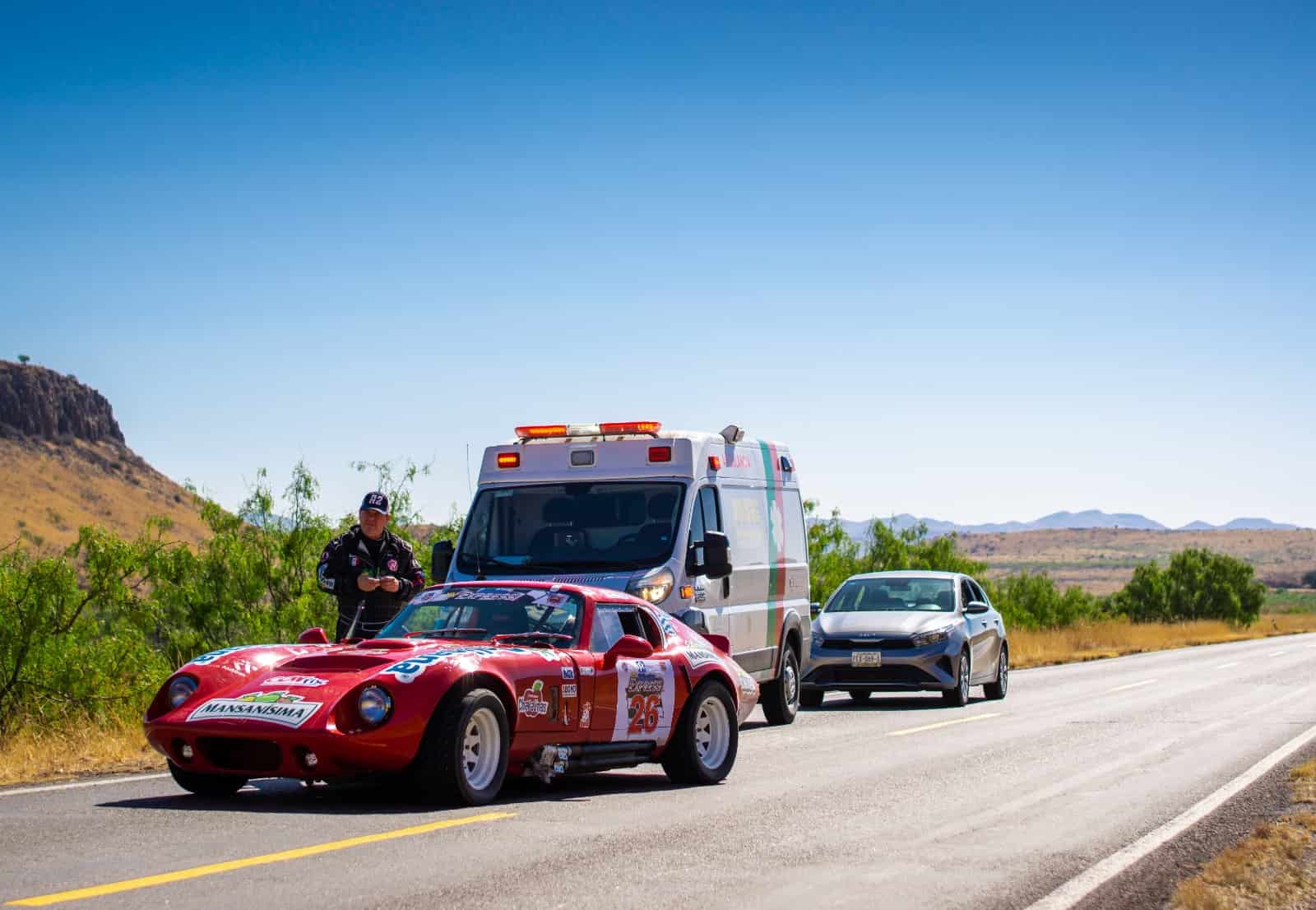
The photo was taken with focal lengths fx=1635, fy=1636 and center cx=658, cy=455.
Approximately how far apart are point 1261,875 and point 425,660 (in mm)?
4475

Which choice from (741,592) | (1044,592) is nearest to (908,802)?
(741,592)

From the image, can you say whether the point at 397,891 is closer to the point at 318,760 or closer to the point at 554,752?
the point at 318,760

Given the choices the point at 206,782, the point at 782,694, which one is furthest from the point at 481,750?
the point at 782,694

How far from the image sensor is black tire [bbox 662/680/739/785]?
1098 cm

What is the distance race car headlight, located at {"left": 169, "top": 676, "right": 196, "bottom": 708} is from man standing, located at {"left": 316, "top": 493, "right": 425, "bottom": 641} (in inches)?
145

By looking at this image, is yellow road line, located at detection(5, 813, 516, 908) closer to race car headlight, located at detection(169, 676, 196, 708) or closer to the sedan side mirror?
race car headlight, located at detection(169, 676, 196, 708)

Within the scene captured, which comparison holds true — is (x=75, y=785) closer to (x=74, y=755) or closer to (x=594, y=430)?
(x=74, y=755)

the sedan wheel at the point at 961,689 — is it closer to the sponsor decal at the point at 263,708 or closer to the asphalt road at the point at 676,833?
the asphalt road at the point at 676,833

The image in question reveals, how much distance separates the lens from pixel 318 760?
874 centimetres

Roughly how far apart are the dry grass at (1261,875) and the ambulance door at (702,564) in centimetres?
615

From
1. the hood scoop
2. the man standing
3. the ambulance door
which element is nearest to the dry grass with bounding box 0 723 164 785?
the man standing

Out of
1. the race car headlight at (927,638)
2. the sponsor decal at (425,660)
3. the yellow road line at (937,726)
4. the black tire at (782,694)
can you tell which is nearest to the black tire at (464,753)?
the sponsor decal at (425,660)

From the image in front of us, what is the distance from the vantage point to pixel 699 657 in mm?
11352

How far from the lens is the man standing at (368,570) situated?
13.4 metres
